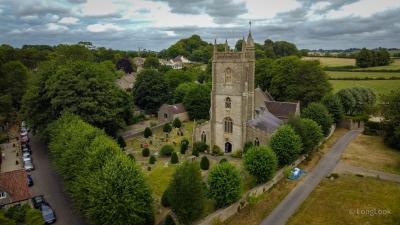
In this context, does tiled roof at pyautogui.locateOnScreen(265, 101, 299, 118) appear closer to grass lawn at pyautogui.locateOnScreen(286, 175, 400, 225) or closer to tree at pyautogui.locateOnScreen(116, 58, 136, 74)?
grass lawn at pyautogui.locateOnScreen(286, 175, 400, 225)

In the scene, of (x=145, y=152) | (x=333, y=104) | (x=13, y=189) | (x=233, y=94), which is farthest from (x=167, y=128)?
(x=333, y=104)

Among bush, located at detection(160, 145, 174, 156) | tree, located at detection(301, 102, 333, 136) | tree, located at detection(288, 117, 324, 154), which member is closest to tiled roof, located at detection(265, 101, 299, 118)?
tree, located at detection(301, 102, 333, 136)

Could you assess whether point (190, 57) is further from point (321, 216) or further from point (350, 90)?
point (321, 216)

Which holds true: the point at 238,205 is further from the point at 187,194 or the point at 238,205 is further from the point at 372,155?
the point at 372,155

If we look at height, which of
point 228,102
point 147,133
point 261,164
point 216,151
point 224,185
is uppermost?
point 228,102

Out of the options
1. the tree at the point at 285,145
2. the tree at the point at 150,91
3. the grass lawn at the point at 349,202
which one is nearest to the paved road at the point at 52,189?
the grass lawn at the point at 349,202

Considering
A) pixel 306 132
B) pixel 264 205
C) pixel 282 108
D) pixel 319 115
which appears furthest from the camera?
pixel 282 108
